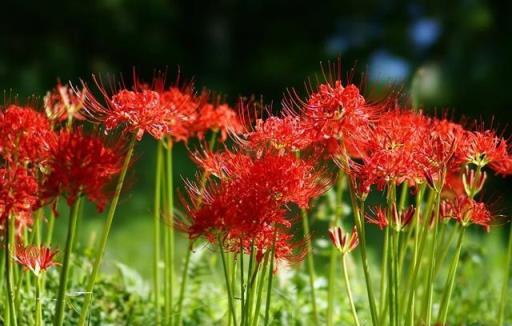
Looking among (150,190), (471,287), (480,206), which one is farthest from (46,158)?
(150,190)

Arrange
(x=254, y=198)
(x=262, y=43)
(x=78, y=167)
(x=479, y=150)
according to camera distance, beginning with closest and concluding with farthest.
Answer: (x=78, y=167) → (x=254, y=198) → (x=479, y=150) → (x=262, y=43)

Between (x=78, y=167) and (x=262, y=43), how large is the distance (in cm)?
1363

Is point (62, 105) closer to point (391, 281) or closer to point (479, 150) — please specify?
point (391, 281)

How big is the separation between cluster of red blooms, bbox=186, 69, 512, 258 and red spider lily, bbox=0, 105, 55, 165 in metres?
0.39

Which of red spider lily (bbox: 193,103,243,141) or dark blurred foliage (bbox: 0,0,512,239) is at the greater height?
dark blurred foliage (bbox: 0,0,512,239)

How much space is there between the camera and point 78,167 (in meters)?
1.96

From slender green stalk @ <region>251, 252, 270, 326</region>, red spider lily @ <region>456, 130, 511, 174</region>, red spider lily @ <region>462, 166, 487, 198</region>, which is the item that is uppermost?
red spider lily @ <region>456, 130, 511, 174</region>

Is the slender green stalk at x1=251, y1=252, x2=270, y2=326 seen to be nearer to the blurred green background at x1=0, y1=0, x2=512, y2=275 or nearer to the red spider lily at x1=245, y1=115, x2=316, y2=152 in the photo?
the red spider lily at x1=245, y1=115, x2=316, y2=152

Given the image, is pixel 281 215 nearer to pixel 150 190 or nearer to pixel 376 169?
pixel 376 169

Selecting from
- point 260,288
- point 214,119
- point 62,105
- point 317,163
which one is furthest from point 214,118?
point 260,288

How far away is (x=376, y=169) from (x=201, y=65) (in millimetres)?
13181

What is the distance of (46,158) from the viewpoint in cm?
206

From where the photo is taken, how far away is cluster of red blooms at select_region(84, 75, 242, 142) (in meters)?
2.19

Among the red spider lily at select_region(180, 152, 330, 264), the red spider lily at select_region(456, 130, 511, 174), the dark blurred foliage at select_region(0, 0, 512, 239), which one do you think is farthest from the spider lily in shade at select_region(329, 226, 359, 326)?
the dark blurred foliage at select_region(0, 0, 512, 239)
